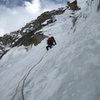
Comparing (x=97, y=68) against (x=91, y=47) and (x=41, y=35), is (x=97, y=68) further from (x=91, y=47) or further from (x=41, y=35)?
(x=41, y=35)

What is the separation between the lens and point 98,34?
811 centimetres

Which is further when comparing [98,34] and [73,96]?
[98,34]

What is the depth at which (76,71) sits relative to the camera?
20.9 feet

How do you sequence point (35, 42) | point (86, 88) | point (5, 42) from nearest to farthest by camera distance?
1. point (86, 88)
2. point (35, 42)
3. point (5, 42)

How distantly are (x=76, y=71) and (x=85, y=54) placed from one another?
1.11m

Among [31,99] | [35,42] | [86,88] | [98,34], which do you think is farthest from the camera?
[35,42]

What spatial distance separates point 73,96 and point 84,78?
0.78 meters

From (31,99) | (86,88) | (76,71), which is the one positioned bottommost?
(31,99)

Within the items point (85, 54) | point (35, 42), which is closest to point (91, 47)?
point (85, 54)

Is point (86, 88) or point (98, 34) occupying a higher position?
point (86, 88)

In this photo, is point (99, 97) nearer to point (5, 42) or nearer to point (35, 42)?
point (35, 42)

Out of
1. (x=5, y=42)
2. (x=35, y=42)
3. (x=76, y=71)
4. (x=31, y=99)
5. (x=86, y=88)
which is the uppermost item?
(x=86, y=88)

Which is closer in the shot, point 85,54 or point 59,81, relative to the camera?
point 59,81

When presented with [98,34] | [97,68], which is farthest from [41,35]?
[97,68]
